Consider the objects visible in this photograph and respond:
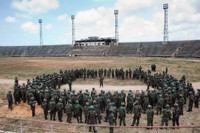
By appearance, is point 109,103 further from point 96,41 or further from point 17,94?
point 96,41

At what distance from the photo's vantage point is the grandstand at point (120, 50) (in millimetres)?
53131

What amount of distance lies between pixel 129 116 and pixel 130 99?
1.21 metres

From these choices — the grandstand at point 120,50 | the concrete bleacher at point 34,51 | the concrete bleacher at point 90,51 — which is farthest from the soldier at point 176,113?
the concrete bleacher at point 34,51

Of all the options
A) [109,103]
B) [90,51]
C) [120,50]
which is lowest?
[109,103]

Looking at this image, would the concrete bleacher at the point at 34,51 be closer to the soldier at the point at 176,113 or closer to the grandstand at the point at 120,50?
the grandstand at the point at 120,50

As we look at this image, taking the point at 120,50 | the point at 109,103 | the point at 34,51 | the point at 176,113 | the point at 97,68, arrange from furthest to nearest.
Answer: the point at 34,51 < the point at 120,50 < the point at 97,68 < the point at 109,103 < the point at 176,113

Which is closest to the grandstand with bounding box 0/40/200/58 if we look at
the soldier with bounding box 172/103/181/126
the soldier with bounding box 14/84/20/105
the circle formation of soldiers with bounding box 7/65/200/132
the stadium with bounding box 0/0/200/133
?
the stadium with bounding box 0/0/200/133

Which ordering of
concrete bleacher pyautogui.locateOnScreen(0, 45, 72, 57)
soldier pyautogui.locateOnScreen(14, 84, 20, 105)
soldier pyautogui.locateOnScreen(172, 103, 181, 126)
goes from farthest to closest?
concrete bleacher pyautogui.locateOnScreen(0, 45, 72, 57) → soldier pyautogui.locateOnScreen(14, 84, 20, 105) → soldier pyautogui.locateOnScreen(172, 103, 181, 126)

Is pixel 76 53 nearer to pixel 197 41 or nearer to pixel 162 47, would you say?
pixel 162 47

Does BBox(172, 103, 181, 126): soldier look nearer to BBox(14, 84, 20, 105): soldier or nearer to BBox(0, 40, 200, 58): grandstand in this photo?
BBox(14, 84, 20, 105): soldier

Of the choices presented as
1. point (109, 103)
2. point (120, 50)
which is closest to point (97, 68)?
point (109, 103)

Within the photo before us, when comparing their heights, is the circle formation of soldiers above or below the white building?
below

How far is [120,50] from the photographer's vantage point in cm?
6275

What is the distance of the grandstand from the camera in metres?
53.1
